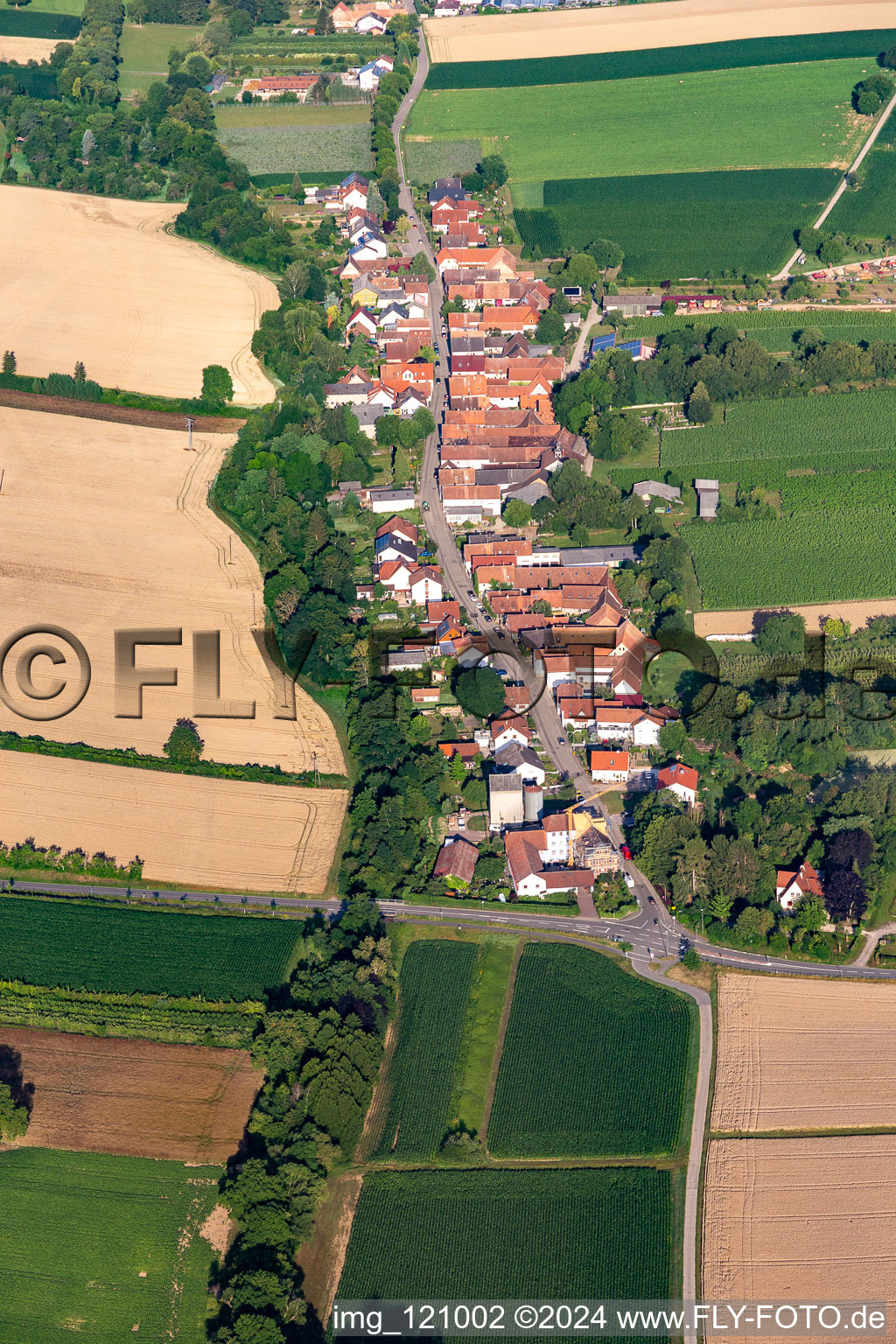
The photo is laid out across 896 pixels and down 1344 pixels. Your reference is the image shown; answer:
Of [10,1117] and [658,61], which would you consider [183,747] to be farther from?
[658,61]

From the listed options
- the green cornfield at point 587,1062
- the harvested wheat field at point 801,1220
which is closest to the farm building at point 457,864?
the green cornfield at point 587,1062

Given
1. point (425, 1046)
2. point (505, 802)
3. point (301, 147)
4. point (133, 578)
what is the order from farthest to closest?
1. point (301, 147)
2. point (133, 578)
3. point (505, 802)
4. point (425, 1046)

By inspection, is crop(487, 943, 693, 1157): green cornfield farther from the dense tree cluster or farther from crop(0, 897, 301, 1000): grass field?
crop(0, 897, 301, 1000): grass field

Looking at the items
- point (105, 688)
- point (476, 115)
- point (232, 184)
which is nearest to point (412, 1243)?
point (105, 688)

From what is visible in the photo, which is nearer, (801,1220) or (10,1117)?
(801,1220)

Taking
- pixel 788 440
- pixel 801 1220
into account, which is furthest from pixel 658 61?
pixel 801 1220

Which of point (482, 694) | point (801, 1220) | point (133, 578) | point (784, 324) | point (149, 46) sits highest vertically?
point (149, 46)

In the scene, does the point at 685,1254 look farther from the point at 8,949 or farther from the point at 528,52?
the point at 528,52
